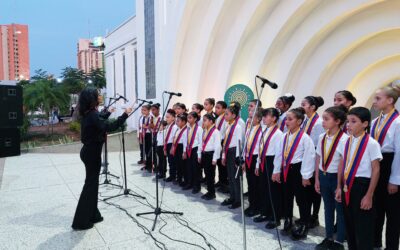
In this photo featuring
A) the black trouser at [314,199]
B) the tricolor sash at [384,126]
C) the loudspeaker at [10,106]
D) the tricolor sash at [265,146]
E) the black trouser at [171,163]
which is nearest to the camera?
the tricolor sash at [384,126]

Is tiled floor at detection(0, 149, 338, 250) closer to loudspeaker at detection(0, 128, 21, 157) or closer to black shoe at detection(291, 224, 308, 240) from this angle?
black shoe at detection(291, 224, 308, 240)

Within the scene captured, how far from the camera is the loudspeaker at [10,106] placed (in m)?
8.92

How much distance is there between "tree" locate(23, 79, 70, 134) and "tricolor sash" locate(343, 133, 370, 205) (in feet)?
46.4

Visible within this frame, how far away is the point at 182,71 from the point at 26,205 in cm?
698

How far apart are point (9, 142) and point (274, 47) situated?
883 centimetres

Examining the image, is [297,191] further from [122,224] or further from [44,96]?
[44,96]

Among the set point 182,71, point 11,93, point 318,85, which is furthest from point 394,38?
point 11,93

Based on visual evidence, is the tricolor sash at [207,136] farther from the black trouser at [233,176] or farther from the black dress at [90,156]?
the black dress at [90,156]

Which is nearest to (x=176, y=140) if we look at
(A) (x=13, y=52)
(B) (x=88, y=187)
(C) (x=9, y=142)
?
(B) (x=88, y=187)

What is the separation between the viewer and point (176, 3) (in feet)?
32.7

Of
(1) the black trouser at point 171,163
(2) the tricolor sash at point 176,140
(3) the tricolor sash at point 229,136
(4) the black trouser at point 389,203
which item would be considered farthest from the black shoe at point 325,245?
(1) the black trouser at point 171,163

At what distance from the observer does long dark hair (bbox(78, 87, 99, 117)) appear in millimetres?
3680

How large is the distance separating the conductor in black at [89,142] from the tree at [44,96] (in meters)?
11.8

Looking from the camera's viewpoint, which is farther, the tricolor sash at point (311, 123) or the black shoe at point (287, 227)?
the tricolor sash at point (311, 123)
